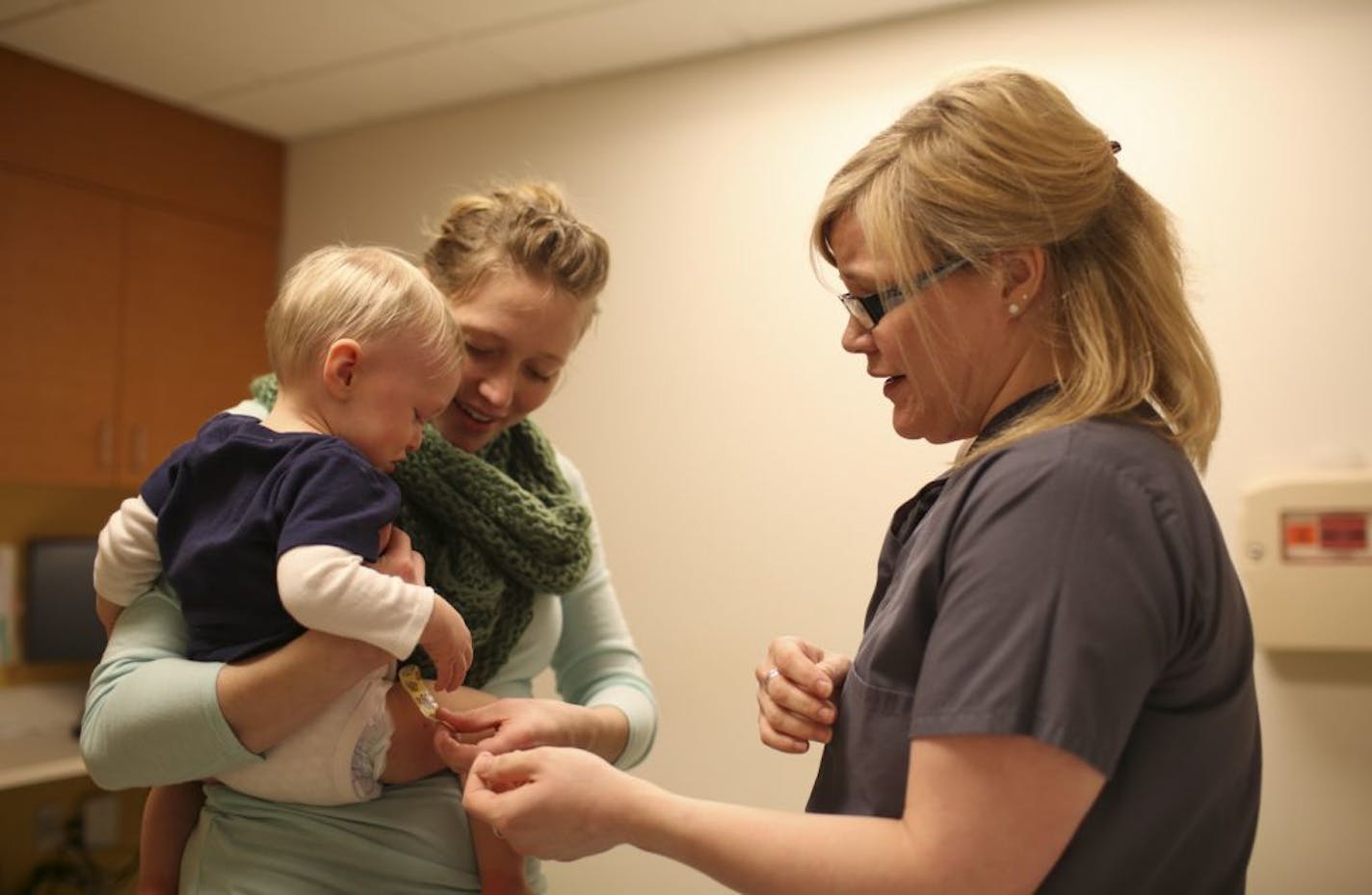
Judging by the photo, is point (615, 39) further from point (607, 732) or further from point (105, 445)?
point (607, 732)

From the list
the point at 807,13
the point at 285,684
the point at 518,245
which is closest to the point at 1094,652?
the point at 285,684

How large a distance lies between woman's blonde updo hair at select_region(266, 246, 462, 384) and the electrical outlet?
3.12 m

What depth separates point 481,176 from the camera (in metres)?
3.65

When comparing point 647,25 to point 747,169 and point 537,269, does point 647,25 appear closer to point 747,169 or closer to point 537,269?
point 747,169

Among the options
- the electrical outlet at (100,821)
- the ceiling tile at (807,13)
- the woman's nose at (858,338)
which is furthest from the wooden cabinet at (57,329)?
the woman's nose at (858,338)

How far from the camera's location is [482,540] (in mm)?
1474

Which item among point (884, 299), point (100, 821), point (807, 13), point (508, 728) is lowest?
point (100, 821)

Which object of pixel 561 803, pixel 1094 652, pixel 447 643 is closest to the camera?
pixel 1094 652

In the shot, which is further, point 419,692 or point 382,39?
point 382,39

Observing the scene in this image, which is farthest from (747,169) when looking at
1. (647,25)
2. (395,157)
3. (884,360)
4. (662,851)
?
(662,851)

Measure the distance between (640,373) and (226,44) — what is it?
4.91 ft

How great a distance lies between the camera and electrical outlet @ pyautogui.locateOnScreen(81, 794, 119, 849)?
3783 millimetres

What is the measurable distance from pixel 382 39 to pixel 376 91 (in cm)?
44

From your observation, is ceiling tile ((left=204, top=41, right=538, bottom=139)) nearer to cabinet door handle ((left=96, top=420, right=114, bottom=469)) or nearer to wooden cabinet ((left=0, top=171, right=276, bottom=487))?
wooden cabinet ((left=0, top=171, right=276, bottom=487))
